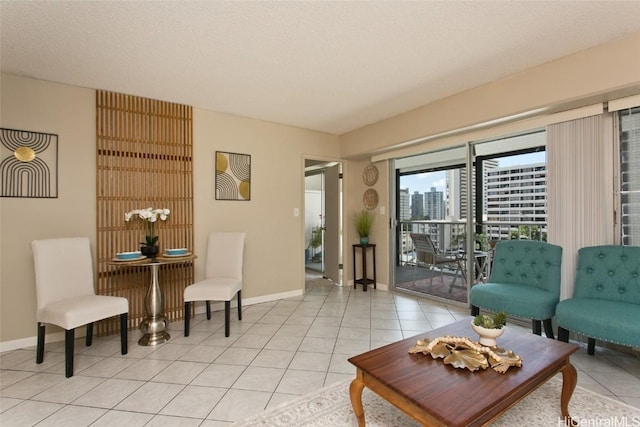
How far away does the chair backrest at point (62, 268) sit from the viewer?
2447mm

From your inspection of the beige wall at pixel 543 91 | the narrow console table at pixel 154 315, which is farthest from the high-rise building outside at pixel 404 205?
the narrow console table at pixel 154 315

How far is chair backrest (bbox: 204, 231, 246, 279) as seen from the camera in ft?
11.4

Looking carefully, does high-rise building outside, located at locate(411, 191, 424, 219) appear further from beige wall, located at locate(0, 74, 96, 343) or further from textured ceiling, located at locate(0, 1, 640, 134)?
beige wall, located at locate(0, 74, 96, 343)

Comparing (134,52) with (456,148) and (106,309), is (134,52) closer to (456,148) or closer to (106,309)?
(106,309)

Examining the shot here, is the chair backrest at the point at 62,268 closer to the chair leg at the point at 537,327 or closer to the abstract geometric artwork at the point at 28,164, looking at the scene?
the abstract geometric artwork at the point at 28,164

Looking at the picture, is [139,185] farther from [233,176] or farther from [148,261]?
[233,176]

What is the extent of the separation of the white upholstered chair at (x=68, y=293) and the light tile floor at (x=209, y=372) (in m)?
0.22

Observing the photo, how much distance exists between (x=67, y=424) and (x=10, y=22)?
261 cm

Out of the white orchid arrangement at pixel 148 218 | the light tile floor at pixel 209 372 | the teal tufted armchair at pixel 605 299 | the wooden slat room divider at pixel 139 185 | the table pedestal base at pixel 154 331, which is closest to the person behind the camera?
the light tile floor at pixel 209 372

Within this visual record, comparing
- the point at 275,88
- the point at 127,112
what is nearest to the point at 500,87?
the point at 275,88

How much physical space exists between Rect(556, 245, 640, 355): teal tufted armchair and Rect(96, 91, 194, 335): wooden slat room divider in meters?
3.71

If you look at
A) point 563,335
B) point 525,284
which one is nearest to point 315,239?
point 525,284

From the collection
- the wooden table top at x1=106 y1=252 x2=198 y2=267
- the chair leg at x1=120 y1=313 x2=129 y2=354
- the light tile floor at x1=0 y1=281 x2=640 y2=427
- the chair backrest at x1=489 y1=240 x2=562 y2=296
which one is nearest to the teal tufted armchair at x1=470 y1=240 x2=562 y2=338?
the chair backrest at x1=489 y1=240 x2=562 y2=296

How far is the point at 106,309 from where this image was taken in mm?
2479
